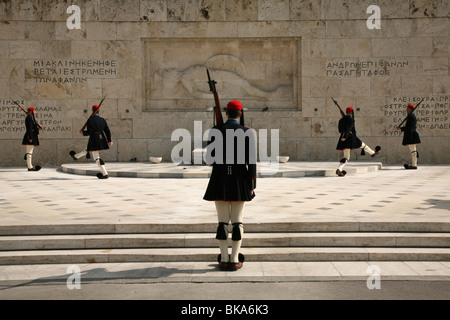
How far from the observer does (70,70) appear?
54.5 ft

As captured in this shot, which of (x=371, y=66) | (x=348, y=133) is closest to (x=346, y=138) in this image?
(x=348, y=133)

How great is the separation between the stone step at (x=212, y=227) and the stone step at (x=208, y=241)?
14cm

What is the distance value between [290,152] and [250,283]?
12074mm

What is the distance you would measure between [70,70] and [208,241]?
12.2m

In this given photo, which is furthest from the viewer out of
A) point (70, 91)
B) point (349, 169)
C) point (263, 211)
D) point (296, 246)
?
point (70, 91)

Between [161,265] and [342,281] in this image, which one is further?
[161,265]

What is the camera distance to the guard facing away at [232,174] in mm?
5242

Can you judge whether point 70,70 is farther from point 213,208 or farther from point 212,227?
point 212,227

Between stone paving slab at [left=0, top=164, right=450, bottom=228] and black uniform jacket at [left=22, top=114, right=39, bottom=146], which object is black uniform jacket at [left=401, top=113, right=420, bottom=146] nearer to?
stone paving slab at [left=0, top=164, right=450, bottom=228]

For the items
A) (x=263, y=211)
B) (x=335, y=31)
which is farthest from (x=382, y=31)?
(x=263, y=211)

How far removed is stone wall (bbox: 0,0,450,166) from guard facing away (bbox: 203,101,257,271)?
11624 mm

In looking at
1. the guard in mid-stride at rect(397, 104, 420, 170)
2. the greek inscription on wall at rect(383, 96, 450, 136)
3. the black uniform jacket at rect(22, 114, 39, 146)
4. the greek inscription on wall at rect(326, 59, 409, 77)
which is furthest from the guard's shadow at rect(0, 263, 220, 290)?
the greek inscription on wall at rect(383, 96, 450, 136)

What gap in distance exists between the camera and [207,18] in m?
16.7

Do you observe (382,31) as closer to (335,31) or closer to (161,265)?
(335,31)
